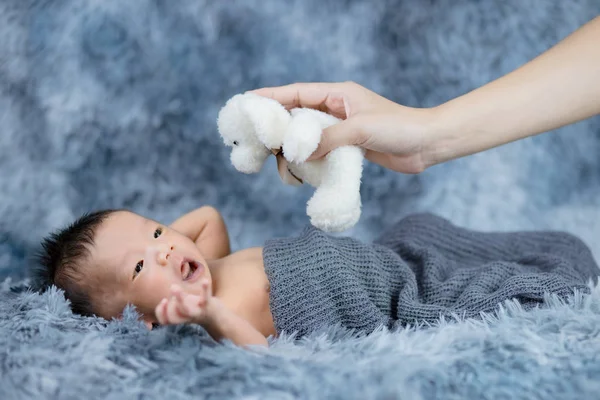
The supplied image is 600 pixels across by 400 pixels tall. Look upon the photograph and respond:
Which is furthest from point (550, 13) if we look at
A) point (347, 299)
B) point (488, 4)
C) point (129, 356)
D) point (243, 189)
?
point (129, 356)

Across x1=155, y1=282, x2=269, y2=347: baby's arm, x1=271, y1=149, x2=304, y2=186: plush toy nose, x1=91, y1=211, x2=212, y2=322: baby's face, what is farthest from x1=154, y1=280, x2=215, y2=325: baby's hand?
x1=271, y1=149, x2=304, y2=186: plush toy nose

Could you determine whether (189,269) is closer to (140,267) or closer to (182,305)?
(140,267)

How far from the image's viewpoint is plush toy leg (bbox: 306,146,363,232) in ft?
3.81

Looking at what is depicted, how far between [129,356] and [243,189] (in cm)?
93

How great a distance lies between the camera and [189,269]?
1.30 m

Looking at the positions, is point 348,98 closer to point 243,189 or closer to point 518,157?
point 243,189

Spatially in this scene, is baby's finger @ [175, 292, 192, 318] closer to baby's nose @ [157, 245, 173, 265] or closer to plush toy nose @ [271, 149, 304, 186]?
baby's nose @ [157, 245, 173, 265]

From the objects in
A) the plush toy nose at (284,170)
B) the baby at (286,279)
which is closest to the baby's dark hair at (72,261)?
the baby at (286,279)

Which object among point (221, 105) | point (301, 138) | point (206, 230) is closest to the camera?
point (301, 138)

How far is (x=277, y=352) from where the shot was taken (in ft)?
3.45

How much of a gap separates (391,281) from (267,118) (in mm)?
430

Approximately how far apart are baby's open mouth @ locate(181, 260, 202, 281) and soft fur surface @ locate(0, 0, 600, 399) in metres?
0.20

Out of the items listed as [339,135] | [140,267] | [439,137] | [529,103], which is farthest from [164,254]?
[529,103]

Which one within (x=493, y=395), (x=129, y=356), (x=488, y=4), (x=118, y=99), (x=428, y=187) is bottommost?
(x=493, y=395)
